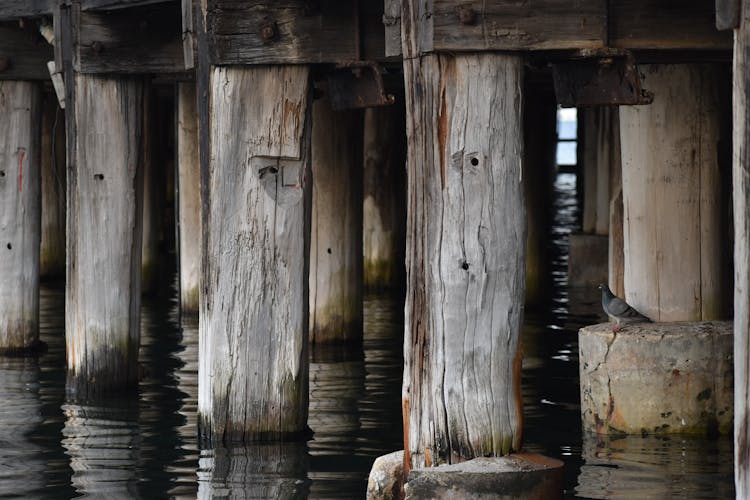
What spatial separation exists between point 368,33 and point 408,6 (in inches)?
59.0

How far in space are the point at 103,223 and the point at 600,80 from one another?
12.5 feet

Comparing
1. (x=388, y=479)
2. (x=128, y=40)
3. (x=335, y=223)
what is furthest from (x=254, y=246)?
(x=335, y=223)

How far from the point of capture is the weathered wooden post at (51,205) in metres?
16.5

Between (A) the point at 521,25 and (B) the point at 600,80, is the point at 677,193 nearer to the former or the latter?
(B) the point at 600,80

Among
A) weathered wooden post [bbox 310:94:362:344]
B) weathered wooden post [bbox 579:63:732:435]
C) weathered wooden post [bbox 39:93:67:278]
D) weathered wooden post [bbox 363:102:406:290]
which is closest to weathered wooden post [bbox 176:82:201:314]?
weathered wooden post [bbox 310:94:362:344]

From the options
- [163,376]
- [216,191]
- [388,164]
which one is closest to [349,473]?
[216,191]

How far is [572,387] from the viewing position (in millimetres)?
10242

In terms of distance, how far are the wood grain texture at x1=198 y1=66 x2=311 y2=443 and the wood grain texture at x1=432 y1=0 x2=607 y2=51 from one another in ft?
5.46

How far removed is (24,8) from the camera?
998cm

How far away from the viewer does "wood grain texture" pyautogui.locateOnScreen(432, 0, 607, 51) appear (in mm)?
6076

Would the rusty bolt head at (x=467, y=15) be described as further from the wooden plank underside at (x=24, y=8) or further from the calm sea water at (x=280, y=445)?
the wooden plank underside at (x=24, y=8)

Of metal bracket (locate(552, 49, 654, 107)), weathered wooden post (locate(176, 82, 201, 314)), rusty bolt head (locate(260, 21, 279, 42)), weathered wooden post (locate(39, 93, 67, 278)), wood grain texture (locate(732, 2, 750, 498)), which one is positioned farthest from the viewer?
weathered wooden post (locate(39, 93, 67, 278))

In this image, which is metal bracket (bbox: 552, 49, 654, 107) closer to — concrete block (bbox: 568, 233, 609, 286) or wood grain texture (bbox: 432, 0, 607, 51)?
wood grain texture (bbox: 432, 0, 607, 51)

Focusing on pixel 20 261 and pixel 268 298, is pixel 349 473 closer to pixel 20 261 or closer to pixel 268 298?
pixel 268 298
